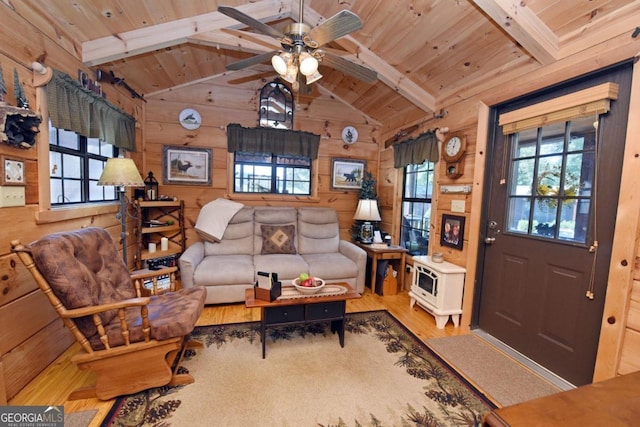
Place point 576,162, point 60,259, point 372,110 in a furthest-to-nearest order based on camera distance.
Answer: point 372,110 < point 576,162 < point 60,259

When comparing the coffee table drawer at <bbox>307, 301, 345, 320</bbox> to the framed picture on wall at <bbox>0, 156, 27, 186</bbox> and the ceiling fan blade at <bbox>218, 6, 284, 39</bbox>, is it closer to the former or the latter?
the ceiling fan blade at <bbox>218, 6, 284, 39</bbox>

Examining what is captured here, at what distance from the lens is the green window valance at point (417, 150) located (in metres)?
3.21

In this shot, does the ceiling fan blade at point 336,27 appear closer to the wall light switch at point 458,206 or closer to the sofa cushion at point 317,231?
the wall light switch at point 458,206

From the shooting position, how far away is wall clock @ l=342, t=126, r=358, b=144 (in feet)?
14.1

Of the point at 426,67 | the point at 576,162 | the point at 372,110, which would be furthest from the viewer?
the point at 372,110

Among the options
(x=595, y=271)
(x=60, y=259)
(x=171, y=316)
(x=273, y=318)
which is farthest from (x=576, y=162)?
(x=60, y=259)

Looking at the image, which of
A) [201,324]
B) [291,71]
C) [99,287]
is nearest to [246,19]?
[291,71]

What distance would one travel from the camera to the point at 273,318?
220 cm

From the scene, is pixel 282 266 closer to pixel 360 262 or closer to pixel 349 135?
pixel 360 262

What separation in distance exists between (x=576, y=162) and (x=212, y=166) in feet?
12.6

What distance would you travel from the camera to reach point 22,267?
70.3 inches

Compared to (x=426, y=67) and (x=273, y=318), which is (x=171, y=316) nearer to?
(x=273, y=318)

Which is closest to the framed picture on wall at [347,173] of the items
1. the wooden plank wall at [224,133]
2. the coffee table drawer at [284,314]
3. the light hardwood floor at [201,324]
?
the wooden plank wall at [224,133]

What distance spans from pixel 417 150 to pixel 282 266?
2182mm
